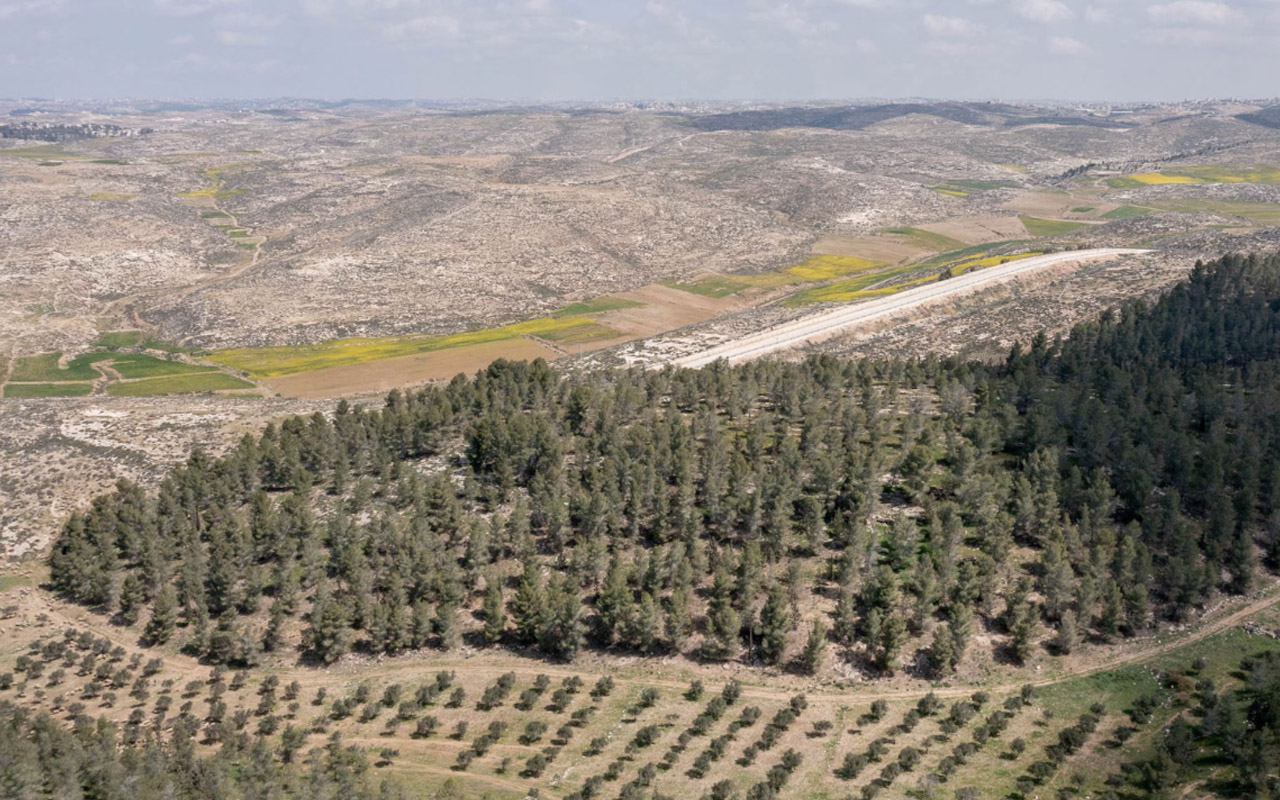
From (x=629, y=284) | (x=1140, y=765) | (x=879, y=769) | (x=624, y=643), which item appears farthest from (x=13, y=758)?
(x=629, y=284)

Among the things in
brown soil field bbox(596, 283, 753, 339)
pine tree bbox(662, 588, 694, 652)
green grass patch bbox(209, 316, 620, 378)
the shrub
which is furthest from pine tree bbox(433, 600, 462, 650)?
brown soil field bbox(596, 283, 753, 339)

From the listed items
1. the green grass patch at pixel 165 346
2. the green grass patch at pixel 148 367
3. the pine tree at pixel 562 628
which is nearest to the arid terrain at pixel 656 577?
the pine tree at pixel 562 628

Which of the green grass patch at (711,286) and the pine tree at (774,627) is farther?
the green grass patch at (711,286)

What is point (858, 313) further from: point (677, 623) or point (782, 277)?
point (677, 623)

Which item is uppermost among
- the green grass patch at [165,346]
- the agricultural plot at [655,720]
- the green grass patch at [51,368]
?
the green grass patch at [165,346]

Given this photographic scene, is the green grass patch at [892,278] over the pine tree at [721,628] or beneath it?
over

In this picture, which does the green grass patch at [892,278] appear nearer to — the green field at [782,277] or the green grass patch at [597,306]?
the green field at [782,277]

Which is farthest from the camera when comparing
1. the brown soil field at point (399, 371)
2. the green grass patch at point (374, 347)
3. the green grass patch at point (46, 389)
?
the green grass patch at point (374, 347)

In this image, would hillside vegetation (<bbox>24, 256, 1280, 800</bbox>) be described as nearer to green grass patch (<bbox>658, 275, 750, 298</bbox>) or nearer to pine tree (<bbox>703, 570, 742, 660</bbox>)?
pine tree (<bbox>703, 570, 742, 660</bbox>)
